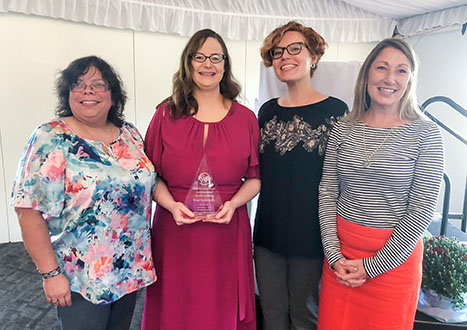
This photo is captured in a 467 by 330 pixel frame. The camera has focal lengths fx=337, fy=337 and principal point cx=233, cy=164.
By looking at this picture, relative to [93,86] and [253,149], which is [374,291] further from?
[93,86]

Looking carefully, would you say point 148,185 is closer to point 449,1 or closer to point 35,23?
point 35,23

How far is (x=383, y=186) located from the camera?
1.21 meters

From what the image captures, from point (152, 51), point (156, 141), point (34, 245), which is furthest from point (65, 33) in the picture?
point (34, 245)

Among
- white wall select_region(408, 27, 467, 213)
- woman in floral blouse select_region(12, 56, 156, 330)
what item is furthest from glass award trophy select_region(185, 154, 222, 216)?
white wall select_region(408, 27, 467, 213)

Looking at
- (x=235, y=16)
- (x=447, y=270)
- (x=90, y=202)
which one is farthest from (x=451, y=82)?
(x=90, y=202)

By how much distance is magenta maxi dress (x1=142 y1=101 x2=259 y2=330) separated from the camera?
135 cm

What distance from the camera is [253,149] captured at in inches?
56.4

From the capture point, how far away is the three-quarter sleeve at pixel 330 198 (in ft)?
4.30

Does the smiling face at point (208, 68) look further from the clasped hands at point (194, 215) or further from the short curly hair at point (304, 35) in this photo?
the clasped hands at point (194, 215)

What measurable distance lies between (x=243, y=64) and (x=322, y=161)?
305cm

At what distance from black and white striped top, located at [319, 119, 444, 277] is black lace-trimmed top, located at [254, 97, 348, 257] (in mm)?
81

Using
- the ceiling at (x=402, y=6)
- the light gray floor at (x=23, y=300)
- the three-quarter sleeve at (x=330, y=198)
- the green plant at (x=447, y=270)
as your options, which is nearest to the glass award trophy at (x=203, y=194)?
the three-quarter sleeve at (x=330, y=198)

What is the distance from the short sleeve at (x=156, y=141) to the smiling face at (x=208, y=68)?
196 mm

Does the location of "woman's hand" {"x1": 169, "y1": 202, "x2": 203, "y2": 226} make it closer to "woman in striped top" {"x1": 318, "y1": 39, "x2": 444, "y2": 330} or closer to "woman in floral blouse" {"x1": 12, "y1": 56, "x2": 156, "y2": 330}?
"woman in floral blouse" {"x1": 12, "y1": 56, "x2": 156, "y2": 330}
